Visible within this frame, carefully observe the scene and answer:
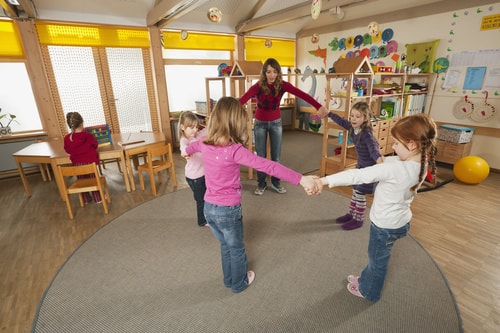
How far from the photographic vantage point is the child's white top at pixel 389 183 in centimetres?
137

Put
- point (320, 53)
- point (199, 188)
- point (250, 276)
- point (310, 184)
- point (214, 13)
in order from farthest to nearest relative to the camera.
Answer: point (320, 53) → point (214, 13) → point (199, 188) → point (250, 276) → point (310, 184)

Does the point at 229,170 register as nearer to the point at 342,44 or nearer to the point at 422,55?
the point at 422,55

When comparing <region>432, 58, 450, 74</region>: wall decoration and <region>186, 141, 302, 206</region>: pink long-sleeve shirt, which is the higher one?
<region>432, 58, 450, 74</region>: wall decoration

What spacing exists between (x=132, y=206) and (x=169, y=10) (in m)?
3.05

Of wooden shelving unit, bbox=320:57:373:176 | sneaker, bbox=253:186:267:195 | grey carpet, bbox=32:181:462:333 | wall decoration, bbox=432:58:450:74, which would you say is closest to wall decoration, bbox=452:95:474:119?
wall decoration, bbox=432:58:450:74

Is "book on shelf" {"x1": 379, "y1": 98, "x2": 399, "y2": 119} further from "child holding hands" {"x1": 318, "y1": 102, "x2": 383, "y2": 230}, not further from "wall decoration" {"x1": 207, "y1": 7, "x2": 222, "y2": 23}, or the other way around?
"wall decoration" {"x1": 207, "y1": 7, "x2": 222, "y2": 23}

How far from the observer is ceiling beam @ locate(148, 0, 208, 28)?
3926mm

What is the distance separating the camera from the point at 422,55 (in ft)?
15.4

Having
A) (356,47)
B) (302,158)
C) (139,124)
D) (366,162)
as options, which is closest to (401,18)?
(356,47)

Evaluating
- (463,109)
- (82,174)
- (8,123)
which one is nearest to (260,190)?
(82,174)

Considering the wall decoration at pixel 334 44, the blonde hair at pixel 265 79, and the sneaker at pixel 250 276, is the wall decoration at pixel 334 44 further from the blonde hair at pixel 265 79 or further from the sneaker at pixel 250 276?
the sneaker at pixel 250 276

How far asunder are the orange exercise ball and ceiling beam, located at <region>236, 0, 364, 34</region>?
2834 mm

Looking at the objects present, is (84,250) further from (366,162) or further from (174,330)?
(366,162)

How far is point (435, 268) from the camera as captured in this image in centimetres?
205
